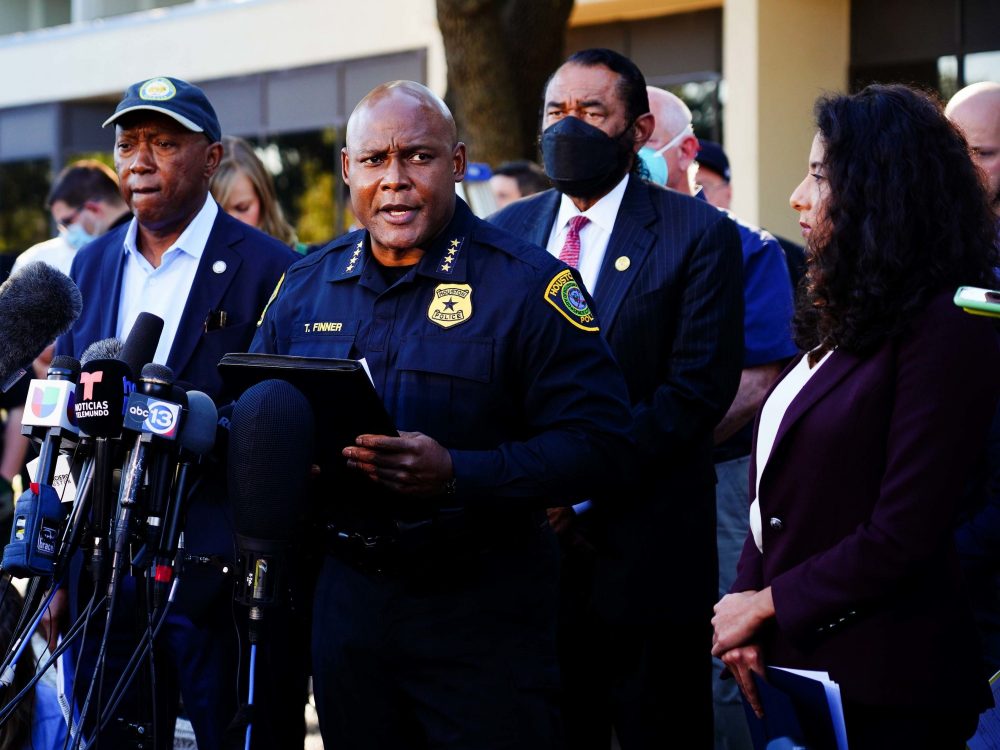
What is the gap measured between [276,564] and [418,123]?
1127mm

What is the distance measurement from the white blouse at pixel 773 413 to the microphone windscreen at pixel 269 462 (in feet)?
3.47

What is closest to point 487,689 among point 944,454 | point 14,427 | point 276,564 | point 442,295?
point 276,564

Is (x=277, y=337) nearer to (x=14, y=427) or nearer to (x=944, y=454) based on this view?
(x=944, y=454)

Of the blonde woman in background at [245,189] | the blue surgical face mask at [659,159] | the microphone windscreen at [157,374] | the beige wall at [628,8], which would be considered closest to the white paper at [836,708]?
the microphone windscreen at [157,374]

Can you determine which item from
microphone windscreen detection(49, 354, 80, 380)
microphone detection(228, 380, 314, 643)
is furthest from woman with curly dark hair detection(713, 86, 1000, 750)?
microphone windscreen detection(49, 354, 80, 380)

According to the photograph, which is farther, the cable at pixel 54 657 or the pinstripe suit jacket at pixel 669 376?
the pinstripe suit jacket at pixel 669 376

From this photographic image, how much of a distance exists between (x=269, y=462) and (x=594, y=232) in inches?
72.0

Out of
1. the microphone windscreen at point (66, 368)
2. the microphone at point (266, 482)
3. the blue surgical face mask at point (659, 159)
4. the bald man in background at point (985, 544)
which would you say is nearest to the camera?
the microphone at point (266, 482)

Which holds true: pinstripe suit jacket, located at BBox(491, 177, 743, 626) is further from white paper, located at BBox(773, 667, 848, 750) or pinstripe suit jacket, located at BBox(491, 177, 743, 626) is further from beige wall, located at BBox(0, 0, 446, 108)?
beige wall, located at BBox(0, 0, 446, 108)

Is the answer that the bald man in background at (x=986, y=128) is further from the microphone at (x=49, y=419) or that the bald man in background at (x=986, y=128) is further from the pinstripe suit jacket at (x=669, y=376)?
the microphone at (x=49, y=419)

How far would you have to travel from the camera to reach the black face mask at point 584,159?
4258 mm

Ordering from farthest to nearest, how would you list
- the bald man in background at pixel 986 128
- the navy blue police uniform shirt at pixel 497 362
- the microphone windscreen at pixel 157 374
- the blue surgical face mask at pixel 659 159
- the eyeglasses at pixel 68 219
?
the eyeglasses at pixel 68 219, the blue surgical face mask at pixel 659 159, the bald man in background at pixel 986 128, the navy blue police uniform shirt at pixel 497 362, the microphone windscreen at pixel 157 374

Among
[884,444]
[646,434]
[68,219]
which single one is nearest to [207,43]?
[68,219]

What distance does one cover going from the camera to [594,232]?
14.1 feet
